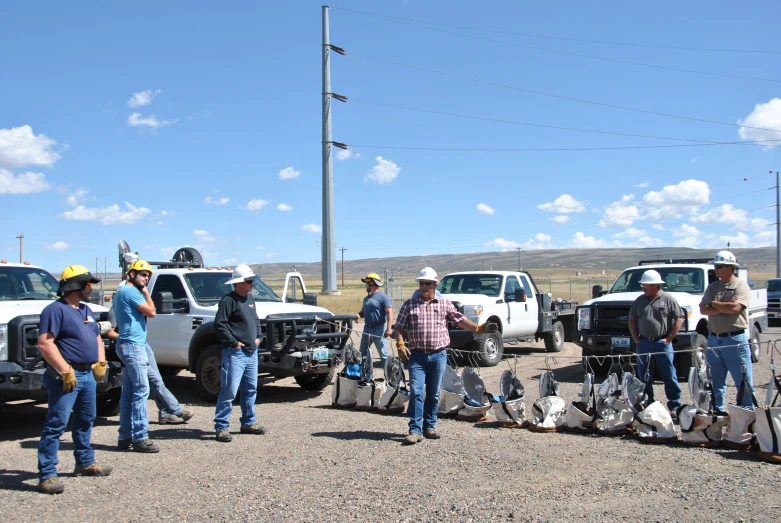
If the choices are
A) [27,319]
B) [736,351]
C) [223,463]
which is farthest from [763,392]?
[27,319]

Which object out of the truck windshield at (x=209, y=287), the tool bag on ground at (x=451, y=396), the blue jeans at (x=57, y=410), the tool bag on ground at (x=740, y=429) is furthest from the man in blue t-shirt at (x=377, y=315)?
the blue jeans at (x=57, y=410)

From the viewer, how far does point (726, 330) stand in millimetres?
7754

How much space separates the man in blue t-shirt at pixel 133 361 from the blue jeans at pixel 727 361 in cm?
594

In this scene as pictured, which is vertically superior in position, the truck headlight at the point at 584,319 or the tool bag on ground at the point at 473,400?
the truck headlight at the point at 584,319

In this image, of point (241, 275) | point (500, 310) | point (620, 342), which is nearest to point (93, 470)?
point (241, 275)

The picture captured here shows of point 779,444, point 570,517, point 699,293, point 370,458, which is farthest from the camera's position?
point 699,293

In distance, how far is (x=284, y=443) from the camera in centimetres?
745

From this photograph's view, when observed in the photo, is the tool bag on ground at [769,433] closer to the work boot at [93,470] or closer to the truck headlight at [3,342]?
the work boot at [93,470]

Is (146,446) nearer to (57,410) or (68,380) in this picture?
(57,410)

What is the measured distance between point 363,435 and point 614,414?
2.74 metres

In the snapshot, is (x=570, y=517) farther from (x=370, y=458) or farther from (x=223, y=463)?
(x=223, y=463)

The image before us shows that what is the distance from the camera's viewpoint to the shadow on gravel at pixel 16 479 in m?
5.85

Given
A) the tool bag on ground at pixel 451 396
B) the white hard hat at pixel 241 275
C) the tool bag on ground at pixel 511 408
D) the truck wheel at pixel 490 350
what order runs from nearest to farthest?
the white hard hat at pixel 241 275
the tool bag on ground at pixel 511 408
the tool bag on ground at pixel 451 396
the truck wheel at pixel 490 350

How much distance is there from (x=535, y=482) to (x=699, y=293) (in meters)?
8.08
